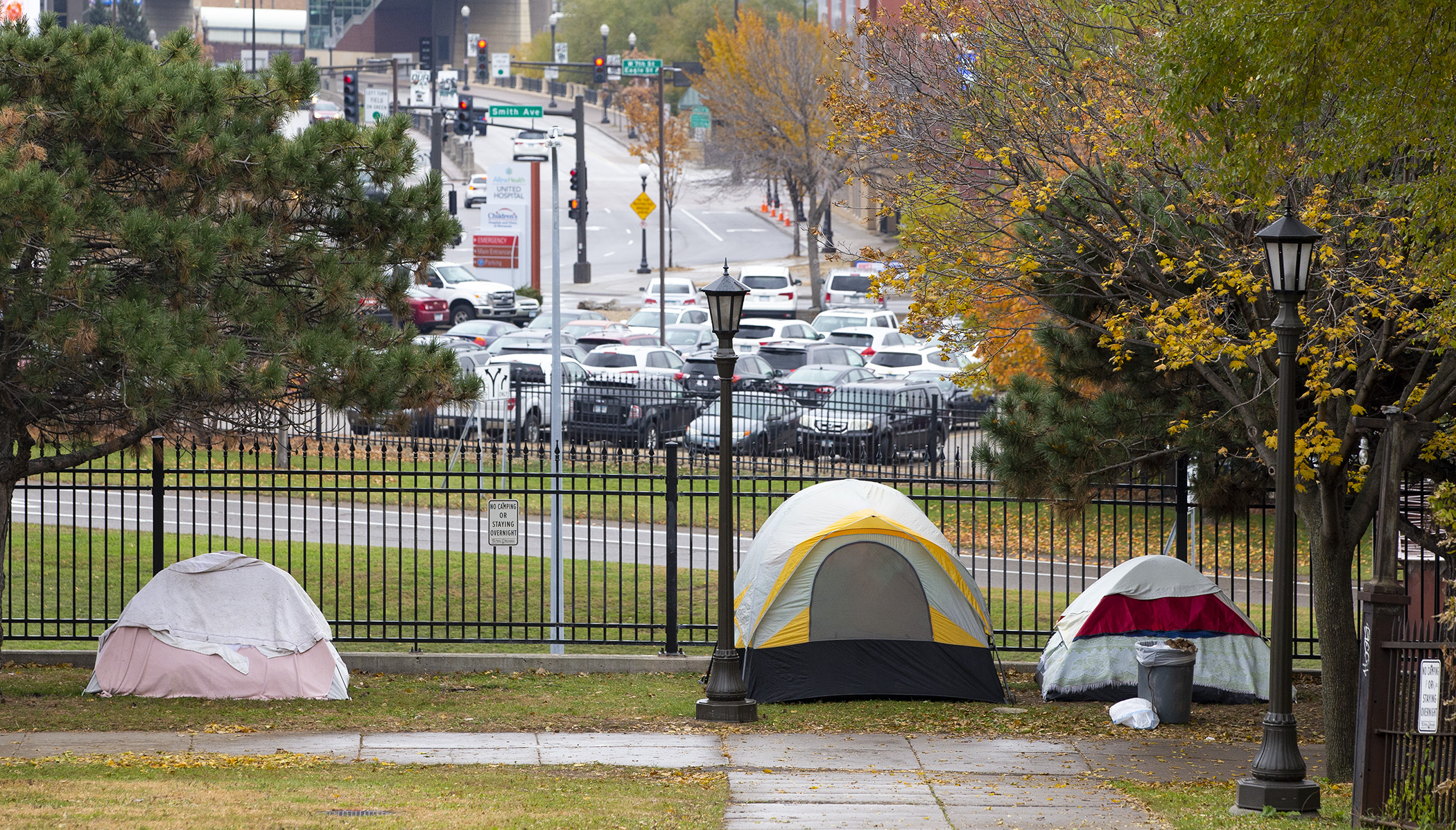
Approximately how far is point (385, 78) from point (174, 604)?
105 metres

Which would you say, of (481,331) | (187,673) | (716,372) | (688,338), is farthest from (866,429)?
(481,331)

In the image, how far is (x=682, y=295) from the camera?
4484cm

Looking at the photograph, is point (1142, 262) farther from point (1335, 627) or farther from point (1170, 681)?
point (1170, 681)

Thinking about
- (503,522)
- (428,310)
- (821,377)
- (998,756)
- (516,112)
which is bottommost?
(998,756)

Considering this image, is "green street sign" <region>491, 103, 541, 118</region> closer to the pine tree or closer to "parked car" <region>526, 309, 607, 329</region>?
"parked car" <region>526, 309, 607, 329</region>

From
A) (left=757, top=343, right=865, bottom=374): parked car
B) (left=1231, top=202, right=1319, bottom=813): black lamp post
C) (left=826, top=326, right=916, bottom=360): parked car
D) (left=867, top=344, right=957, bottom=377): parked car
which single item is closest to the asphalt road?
(left=1231, top=202, right=1319, bottom=813): black lamp post

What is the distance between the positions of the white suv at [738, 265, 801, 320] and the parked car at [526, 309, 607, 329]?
482 cm

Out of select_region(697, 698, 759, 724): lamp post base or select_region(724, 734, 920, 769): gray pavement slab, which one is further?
select_region(697, 698, 759, 724): lamp post base

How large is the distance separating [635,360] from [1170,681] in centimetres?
2014

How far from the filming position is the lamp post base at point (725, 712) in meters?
10.5

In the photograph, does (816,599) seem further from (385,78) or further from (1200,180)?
(385,78)

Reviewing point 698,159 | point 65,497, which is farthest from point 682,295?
point 698,159

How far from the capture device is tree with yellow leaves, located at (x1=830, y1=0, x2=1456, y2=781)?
880 centimetres

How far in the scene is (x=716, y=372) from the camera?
1224 inches
